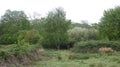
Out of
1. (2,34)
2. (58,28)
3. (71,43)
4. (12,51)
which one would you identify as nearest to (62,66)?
(12,51)

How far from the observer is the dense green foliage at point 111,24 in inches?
1339

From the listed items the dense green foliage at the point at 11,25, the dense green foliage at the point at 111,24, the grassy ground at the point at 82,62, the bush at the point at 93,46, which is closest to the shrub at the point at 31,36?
the dense green foliage at the point at 11,25

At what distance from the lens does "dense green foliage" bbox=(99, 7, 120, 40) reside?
34.0 meters

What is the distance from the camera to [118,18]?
3353cm

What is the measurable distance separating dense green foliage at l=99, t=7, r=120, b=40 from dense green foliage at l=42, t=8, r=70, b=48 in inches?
218

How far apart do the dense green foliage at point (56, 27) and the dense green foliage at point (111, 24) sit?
553 centimetres

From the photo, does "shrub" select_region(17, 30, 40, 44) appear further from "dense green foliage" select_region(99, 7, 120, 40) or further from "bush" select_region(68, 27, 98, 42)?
"dense green foliage" select_region(99, 7, 120, 40)

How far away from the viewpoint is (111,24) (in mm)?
34312

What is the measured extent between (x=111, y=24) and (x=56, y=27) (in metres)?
8.30

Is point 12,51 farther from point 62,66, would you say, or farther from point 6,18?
point 6,18

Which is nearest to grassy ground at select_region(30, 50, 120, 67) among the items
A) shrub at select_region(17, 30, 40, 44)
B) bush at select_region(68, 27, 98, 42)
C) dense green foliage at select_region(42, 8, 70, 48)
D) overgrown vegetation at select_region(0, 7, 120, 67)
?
overgrown vegetation at select_region(0, 7, 120, 67)

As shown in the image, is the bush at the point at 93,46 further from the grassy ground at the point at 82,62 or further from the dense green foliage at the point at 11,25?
the dense green foliage at the point at 11,25

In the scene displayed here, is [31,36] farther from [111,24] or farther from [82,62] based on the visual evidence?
[82,62]

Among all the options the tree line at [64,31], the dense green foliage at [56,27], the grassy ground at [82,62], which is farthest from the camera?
the dense green foliage at [56,27]
